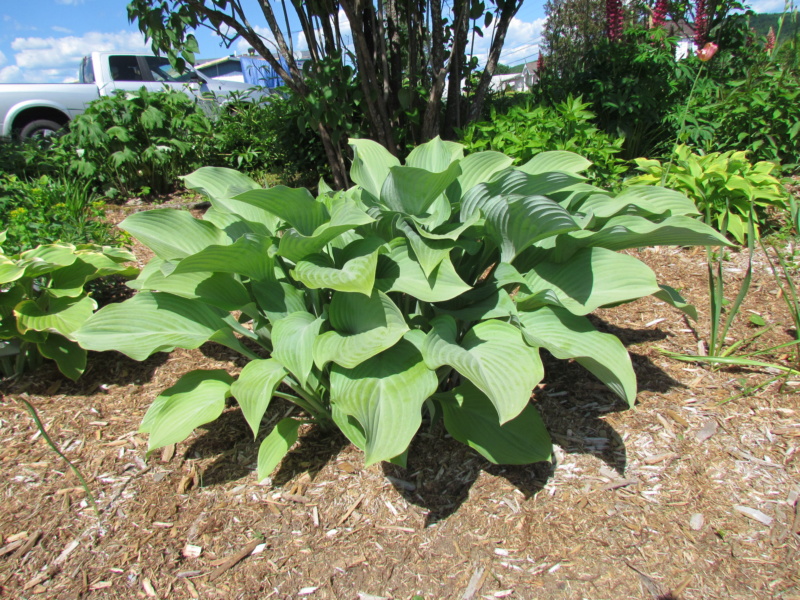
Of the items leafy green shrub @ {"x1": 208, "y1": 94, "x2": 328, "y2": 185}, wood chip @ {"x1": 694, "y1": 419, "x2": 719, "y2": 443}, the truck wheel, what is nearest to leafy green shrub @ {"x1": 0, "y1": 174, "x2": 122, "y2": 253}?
leafy green shrub @ {"x1": 208, "y1": 94, "x2": 328, "y2": 185}

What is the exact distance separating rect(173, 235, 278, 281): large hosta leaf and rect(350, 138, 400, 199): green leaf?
1.50 feet

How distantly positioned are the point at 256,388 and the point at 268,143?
5.06 metres

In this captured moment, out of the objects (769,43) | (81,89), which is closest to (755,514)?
(769,43)

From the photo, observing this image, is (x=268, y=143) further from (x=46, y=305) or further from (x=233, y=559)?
(x=233, y=559)

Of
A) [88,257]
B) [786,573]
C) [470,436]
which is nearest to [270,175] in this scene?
[88,257]

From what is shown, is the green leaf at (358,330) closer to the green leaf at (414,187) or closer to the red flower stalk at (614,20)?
the green leaf at (414,187)

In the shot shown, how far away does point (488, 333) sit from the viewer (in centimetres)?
162

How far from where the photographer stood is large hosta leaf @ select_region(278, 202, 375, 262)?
1.54 m

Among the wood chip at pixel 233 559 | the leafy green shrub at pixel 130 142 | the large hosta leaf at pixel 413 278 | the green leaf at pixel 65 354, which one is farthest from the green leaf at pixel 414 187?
the leafy green shrub at pixel 130 142

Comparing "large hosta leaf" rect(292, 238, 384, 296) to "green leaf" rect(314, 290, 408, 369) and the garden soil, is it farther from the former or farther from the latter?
the garden soil

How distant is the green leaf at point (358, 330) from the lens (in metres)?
1.49

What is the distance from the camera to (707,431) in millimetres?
1985

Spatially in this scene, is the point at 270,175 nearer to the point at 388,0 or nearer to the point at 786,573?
the point at 388,0

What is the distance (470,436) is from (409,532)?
380 millimetres
